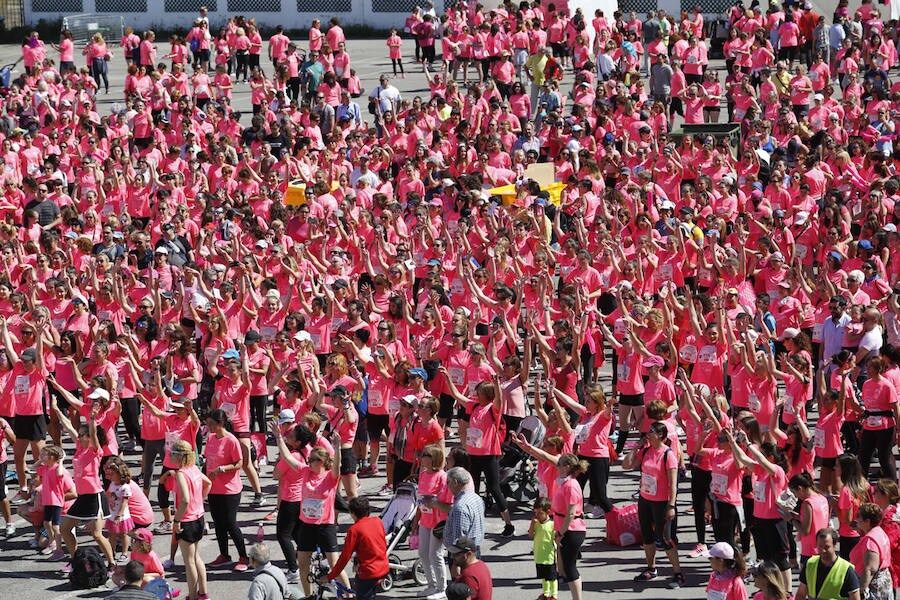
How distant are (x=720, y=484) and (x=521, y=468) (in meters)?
2.63

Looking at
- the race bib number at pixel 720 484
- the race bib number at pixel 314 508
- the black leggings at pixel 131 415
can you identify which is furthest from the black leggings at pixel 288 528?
the black leggings at pixel 131 415

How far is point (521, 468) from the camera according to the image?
46.4 feet

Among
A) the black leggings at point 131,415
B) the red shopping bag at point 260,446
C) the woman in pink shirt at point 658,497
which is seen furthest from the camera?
the black leggings at point 131,415

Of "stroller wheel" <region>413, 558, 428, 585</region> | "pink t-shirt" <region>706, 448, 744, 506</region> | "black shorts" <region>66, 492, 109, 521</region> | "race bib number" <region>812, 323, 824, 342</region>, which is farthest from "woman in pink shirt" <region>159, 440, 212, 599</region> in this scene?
"race bib number" <region>812, 323, 824, 342</region>

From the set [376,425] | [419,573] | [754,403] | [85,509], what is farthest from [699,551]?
[85,509]

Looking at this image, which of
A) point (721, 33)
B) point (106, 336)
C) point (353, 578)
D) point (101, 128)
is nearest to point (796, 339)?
point (353, 578)

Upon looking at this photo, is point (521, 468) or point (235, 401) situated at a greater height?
point (235, 401)

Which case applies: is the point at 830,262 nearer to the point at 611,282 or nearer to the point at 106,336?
the point at 611,282

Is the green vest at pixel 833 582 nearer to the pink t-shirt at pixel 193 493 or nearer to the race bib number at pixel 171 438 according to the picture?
the pink t-shirt at pixel 193 493

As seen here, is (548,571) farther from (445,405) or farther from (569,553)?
(445,405)

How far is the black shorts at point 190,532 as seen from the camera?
476 inches

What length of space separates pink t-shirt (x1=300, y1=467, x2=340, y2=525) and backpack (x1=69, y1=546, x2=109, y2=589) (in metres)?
2.00

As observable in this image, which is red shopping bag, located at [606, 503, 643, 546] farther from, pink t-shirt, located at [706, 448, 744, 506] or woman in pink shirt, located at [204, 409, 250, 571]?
woman in pink shirt, located at [204, 409, 250, 571]

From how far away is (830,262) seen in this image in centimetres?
1611
